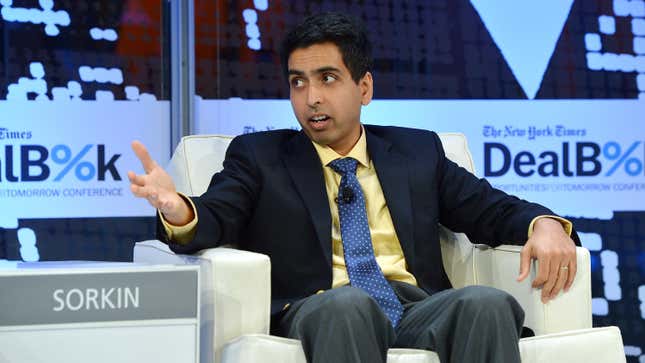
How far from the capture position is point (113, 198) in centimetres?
396

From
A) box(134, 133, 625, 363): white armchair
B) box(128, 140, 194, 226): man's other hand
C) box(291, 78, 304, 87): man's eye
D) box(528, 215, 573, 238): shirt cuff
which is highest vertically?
box(291, 78, 304, 87): man's eye

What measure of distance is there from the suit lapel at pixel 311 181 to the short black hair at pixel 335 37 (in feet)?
0.67

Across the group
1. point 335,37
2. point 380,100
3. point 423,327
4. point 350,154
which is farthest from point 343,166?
point 380,100

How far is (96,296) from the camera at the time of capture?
75.9 inches

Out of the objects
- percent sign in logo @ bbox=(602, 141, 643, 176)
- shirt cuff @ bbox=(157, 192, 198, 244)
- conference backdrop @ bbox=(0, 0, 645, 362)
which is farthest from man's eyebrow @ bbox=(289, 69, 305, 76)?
percent sign in logo @ bbox=(602, 141, 643, 176)

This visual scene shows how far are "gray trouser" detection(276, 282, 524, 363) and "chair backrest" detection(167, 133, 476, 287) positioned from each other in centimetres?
53

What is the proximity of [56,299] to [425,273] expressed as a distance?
1096 millimetres

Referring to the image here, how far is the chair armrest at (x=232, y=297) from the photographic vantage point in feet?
7.20

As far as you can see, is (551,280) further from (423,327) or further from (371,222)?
(371,222)

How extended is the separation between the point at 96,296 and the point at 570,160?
9.04 ft

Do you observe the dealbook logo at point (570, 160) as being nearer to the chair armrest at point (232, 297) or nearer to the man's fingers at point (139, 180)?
the chair armrest at point (232, 297)

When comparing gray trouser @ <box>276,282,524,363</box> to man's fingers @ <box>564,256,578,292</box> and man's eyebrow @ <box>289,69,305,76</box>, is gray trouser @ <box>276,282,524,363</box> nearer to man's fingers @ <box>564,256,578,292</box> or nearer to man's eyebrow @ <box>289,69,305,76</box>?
man's fingers @ <box>564,256,578,292</box>

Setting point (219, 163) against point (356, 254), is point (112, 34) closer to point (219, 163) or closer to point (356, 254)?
point (219, 163)

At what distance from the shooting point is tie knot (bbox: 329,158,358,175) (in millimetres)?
2654
